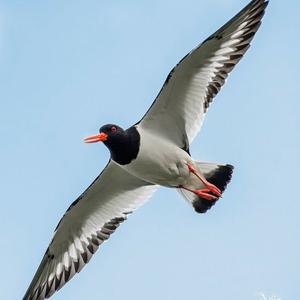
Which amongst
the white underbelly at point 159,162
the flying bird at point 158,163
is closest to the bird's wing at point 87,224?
the flying bird at point 158,163

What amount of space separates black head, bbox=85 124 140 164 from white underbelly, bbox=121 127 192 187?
0.33 feet

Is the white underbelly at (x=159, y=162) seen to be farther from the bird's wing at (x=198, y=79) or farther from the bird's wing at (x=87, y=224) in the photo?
the bird's wing at (x=87, y=224)

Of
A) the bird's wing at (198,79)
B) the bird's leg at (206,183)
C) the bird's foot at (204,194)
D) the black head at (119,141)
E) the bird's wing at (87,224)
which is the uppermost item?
the bird's wing at (198,79)

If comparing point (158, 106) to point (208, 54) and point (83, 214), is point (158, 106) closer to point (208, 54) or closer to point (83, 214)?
point (208, 54)

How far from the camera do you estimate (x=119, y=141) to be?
1684 cm

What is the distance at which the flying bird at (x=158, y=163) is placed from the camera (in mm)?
16594

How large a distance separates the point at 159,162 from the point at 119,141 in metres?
0.68

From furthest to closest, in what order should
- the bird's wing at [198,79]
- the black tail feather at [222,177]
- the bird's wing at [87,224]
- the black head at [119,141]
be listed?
the bird's wing at [87,224], the black tail feather at [222,177], the black head at [119,141], the bird's wing at [198,79]

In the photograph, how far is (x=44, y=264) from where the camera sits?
18031 millimetres

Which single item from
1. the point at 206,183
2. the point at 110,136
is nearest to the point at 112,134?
the point at 110,136

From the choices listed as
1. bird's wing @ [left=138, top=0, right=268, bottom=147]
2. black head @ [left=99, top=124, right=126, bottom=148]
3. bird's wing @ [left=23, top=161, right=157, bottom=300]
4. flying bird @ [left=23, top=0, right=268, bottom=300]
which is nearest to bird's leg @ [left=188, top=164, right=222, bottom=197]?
flying bird @ [left=23, top=0, right=268, bottom=300]

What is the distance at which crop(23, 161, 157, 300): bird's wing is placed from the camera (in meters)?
17.9

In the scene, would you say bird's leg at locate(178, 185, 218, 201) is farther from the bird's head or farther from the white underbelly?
the bird's head

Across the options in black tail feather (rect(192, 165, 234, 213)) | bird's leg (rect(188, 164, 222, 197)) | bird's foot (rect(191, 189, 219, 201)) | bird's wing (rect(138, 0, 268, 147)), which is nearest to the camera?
bird's wing (rect(138, 0, 268, 147))
